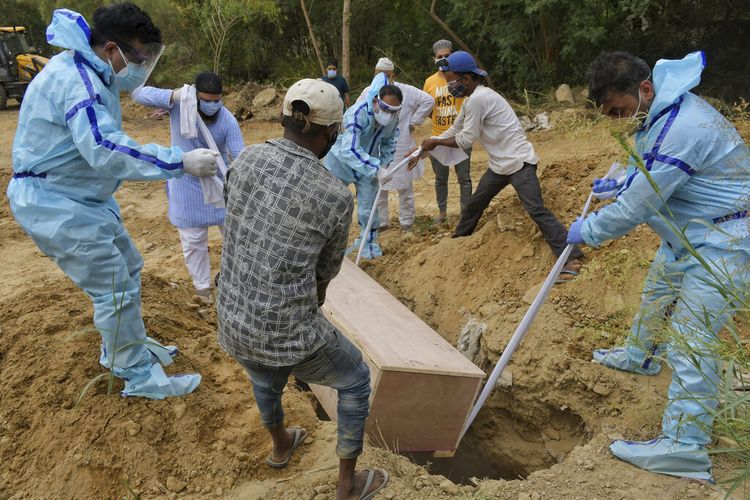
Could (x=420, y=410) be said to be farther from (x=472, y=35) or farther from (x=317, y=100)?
(x=472, y=35)

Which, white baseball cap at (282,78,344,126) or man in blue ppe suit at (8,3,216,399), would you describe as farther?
man in blue ppe suit at (8,3,216,399)

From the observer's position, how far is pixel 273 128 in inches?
509

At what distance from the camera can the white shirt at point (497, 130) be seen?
479cm

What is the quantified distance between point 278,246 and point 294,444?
1315mm

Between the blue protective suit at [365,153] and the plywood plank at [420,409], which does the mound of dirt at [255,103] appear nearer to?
the blue protective suit at [365,153]

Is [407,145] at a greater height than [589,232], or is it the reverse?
[589,232]

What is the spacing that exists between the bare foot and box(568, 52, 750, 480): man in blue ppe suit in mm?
1234

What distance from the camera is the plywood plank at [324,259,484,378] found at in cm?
323

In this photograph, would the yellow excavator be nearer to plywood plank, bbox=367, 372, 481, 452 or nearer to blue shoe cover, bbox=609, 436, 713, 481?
plywood plank, bbox=367, 372, 481, 452

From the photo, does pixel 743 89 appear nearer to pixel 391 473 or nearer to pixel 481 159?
pixel 481 159

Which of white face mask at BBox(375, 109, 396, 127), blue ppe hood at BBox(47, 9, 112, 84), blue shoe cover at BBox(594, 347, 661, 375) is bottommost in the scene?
blue shoe cover at BBox(594, 347, 661, 375)

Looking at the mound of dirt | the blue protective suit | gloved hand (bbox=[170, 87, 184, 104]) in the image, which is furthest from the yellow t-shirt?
the mound of dirt

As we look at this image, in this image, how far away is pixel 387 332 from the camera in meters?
3.64

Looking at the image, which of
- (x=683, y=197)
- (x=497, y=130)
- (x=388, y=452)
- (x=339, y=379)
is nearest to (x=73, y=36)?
(x=339, y=379)
